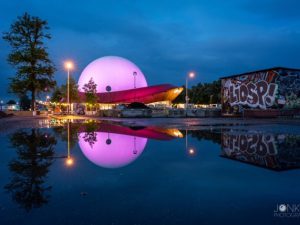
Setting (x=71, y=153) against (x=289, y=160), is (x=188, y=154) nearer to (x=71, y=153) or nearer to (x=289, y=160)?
(x=289, y=160)

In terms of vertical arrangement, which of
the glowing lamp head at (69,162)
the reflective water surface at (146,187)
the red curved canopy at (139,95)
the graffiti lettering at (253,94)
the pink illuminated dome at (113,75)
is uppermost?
the pink illuminated dome at (113,75)

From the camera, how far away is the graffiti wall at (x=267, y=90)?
34.2 metres

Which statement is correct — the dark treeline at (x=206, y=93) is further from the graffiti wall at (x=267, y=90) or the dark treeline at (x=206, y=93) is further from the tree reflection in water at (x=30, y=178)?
the tree reflection in water at (x=30, y=178)

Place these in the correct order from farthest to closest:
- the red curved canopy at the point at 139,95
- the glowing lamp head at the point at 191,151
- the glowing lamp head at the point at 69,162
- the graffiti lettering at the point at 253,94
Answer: the red curved canopy at the point at 139,95 < the graffiti lettering at the point at 253,94 < the glowing lamp head at the point at 191,151 < the glowing lamp head at the point at 69,162

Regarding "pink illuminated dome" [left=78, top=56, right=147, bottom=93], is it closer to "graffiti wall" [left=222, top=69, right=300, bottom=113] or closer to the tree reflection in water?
"graffiti wall" [left=222, top=69, right=300, bottom=113]

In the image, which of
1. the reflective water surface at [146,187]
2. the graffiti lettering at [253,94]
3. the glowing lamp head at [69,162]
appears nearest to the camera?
the reflective water surface at [146,187]

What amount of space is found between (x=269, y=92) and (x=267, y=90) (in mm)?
474

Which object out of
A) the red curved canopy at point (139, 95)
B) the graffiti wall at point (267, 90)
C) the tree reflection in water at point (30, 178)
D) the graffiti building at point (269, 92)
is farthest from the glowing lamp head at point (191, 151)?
the red curved canopy at point (139, 95)

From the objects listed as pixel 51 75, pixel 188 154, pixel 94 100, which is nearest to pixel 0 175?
pixel 188 154

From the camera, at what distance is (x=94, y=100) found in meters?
59.4

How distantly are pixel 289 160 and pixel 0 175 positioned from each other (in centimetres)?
662

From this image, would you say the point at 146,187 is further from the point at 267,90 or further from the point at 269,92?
the point at 267,90

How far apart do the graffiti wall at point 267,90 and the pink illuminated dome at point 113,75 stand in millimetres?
40458

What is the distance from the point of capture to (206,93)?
3100 inches
